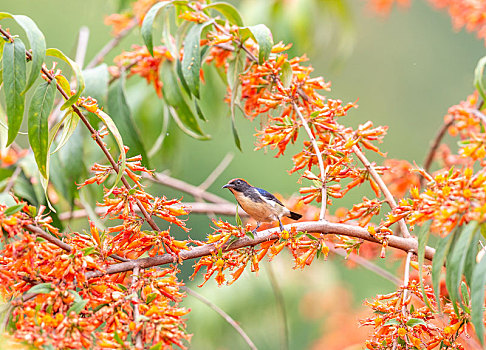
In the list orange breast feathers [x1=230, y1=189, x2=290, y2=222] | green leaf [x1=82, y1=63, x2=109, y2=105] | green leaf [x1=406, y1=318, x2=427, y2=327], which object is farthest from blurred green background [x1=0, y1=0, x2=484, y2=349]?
green leaf [x1=406, y1=318, x2=427, y2=327]

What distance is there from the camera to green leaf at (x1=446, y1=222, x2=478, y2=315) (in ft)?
4.82

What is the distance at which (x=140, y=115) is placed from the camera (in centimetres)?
368

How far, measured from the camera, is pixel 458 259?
1522 mm

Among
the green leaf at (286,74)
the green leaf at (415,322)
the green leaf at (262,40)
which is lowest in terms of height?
the green leaf at (415,322)

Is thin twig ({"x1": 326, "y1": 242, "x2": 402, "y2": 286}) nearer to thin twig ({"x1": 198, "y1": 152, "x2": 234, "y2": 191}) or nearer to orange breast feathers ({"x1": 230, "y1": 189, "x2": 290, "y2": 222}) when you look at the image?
orange breast feathers ({"x1": 230, "y1": 189, "x2": 290, "y2": 222})

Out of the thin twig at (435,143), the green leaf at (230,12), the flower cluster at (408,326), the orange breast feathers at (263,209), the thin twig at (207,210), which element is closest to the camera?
the flower cluster at (408,326)

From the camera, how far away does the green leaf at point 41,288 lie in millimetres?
1574

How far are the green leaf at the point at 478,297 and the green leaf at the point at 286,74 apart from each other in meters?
1.13

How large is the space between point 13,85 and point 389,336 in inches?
51.4

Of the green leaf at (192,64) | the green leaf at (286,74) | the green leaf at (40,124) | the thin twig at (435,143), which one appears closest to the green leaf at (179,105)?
the green leaf at (192,64)

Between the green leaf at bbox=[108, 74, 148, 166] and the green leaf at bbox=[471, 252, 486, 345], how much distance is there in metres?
1.46

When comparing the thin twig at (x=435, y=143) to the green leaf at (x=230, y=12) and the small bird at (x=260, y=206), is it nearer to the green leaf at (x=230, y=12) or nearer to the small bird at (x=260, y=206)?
the small bird at (x=260, y=206)

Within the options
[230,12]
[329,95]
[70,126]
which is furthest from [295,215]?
[329,95]

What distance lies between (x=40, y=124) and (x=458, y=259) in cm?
120
